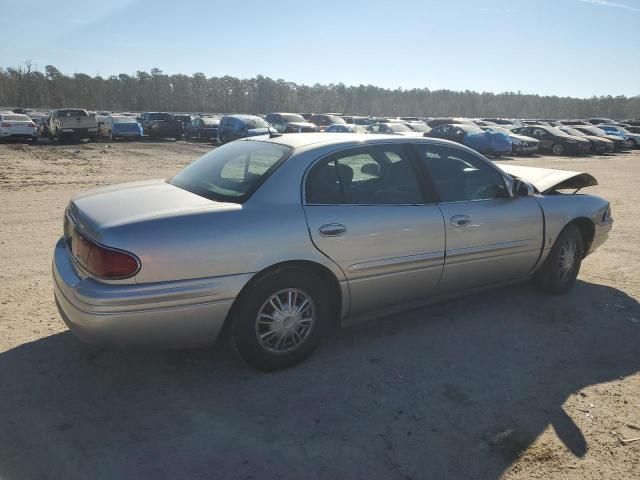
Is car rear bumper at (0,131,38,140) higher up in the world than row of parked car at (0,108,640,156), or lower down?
lower down

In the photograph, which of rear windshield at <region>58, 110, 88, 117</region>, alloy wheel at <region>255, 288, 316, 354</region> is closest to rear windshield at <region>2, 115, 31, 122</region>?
rear windshield at <region>58, 110, 88, 117</region>

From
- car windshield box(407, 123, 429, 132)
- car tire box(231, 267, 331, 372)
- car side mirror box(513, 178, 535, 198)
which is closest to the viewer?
car tire box(231, 267, 331, 372)

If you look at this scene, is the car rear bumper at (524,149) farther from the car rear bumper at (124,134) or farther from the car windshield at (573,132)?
the car rear bumper at (124,134)

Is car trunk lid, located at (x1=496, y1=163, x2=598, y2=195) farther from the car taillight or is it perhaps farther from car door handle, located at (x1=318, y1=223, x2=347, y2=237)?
the car taillight

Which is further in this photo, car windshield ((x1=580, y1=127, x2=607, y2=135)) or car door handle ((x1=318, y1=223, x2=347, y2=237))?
car windshield ((x1=580, y1=127, x2=607, y2=135))

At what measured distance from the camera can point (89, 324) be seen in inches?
109

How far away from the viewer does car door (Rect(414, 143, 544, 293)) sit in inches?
153

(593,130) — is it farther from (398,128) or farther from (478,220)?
(478,220)

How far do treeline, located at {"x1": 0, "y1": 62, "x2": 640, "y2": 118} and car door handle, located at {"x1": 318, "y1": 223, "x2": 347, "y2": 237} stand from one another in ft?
295

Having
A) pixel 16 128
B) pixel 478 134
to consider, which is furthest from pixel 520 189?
pixel 16 128

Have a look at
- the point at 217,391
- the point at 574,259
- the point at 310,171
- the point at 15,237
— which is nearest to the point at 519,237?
the point at 574,259

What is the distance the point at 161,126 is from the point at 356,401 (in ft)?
100

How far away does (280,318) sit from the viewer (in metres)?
3.21

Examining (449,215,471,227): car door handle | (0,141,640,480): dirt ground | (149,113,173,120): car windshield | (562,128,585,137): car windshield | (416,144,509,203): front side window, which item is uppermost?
(149,113,173,120): car windshield
